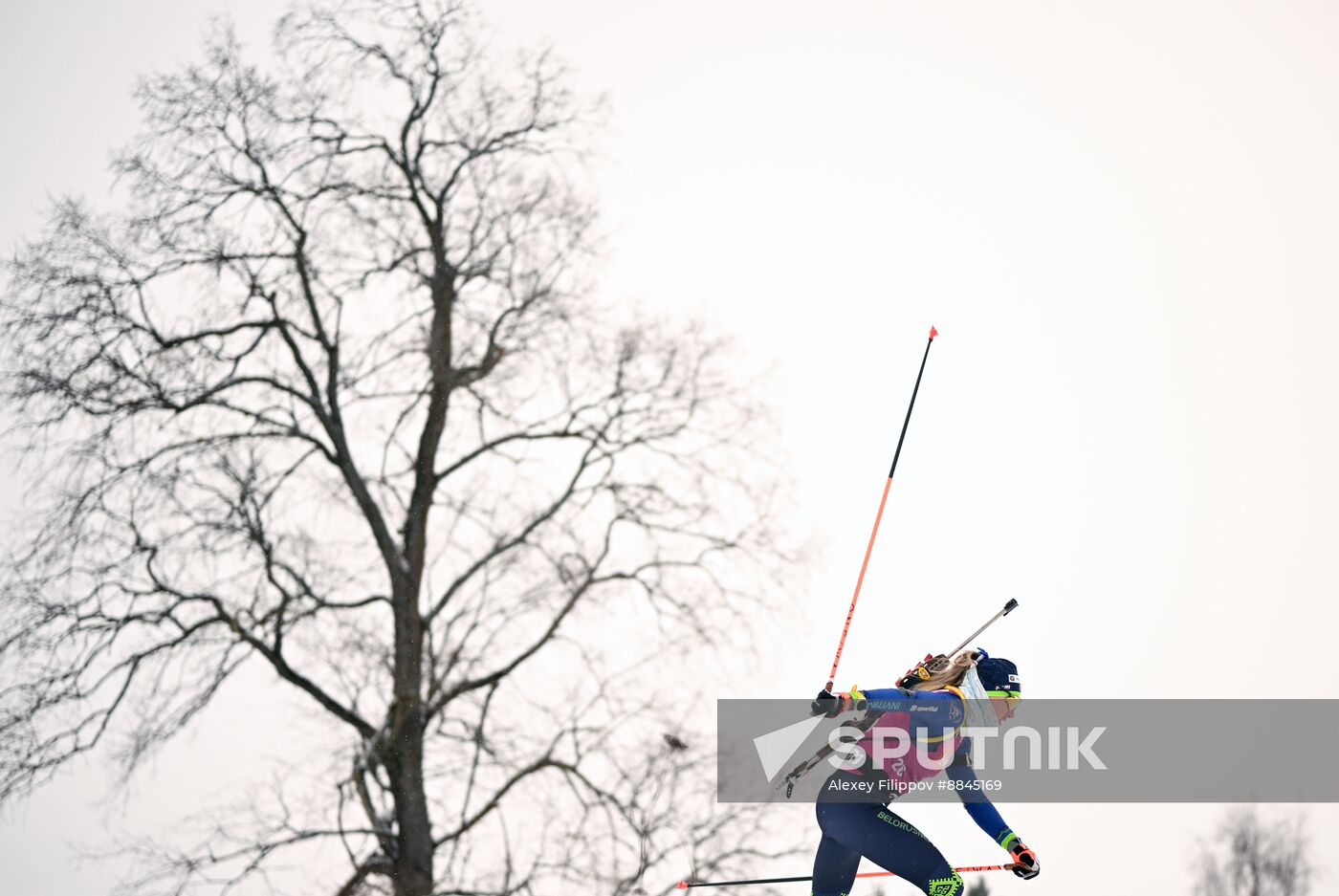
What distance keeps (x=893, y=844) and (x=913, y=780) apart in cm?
28

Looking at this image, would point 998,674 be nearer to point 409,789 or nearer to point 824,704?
point 824,704

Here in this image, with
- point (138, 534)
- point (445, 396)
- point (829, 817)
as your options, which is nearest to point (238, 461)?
point (138, 534)

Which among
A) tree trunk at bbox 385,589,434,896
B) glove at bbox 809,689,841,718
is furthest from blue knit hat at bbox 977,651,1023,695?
tree trunk at bbox 385,589,434,896

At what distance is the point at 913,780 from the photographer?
6.59 m

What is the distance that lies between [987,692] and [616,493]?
7536mm

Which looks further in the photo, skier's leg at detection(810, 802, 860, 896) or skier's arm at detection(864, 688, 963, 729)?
skier's leg at detection(810, 802, 860, 896)

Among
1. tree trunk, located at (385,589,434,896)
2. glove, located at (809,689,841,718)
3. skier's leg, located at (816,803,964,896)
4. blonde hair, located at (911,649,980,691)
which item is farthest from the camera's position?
tree trunk, located at (385,589,434,896)

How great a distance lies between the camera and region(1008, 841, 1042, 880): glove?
609 cm

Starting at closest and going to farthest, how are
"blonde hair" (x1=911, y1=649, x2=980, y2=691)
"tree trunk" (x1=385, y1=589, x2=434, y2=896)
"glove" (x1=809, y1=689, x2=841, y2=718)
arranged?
1. "glove" (x1=809, y1=689, x2=841, y2=718)
2. "blonde hair" (x1=911, y1=649, x2=980, y2=691)
3. "tree trunk" (x1=385, y1=589, x2=434, y2=896)

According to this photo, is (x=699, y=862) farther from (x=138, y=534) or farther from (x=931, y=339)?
(x=931, y=339)

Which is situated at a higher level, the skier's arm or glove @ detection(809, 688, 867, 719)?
the skier's arm

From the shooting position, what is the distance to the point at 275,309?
543 inches

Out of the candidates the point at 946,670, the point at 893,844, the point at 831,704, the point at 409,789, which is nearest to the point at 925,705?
the point at 946,670

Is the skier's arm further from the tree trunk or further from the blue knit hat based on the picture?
the tree trunk
